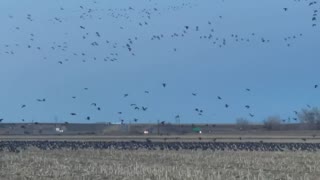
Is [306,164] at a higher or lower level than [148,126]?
lower

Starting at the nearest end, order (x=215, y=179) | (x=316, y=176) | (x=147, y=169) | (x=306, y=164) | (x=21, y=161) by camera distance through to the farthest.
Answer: (x=215, y=179), (x=316, y=176), (x=147, y=169), (x=306, y=164), (x=21, y=161)

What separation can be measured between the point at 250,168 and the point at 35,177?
9836 millimetres

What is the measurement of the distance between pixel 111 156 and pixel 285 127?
3395 inches

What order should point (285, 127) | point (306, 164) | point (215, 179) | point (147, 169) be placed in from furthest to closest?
1. point (285, 127)
2. point (306, 164)
3. point (147, 169)
4. point (215, 179)

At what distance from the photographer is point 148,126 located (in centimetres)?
13625

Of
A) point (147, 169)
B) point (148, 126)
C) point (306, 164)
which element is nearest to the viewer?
point (147, 169)

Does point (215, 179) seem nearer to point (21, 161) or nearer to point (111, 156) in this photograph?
point (21, 161)

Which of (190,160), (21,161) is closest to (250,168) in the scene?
(190,160)

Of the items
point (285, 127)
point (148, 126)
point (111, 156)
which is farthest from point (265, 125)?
point (111, 156)

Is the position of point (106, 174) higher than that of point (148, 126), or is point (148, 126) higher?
point (148, 126)

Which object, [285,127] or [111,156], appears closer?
[111,156]

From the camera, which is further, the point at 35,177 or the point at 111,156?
the point at 111,156

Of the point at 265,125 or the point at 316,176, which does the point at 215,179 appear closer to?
the point at 316,176

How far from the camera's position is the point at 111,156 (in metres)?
41.8
